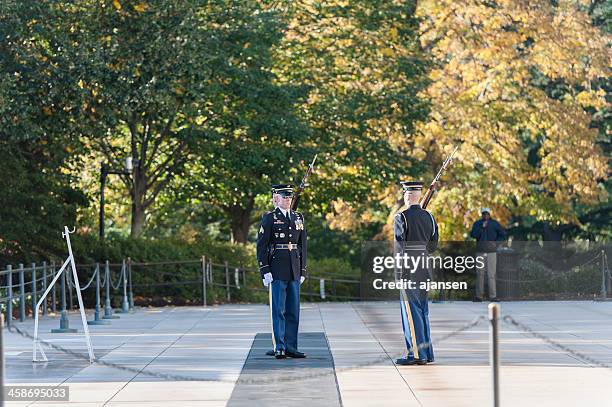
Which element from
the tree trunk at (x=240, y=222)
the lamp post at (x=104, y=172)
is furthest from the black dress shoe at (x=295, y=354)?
the tree trunk at (x=240, y=222)

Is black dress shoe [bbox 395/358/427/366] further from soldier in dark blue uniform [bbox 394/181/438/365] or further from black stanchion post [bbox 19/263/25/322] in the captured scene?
black stanchion post [bbox 19/263/25/322]

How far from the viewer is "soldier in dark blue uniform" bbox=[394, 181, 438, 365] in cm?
1528

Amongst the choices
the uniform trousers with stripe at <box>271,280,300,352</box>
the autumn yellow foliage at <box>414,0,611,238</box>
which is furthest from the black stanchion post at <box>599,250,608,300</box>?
the uniform trousers with stripe at <box>271,280,300,352</box>

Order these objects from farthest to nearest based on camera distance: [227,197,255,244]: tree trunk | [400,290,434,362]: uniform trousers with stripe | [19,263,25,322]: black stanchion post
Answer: [227,197,255,244]: tree trunk → [19,263,25,322]: black stanchion post → [400,290,434,362]: uniform trousers with stripe

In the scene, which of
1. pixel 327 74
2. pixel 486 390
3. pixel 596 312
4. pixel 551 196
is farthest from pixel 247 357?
pixel 551 196

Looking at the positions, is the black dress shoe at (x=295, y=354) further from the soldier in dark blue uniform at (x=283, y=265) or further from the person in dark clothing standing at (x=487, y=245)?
the person in dark clothing standing at (x=487, y=245)

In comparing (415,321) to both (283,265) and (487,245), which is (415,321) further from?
(487,245)

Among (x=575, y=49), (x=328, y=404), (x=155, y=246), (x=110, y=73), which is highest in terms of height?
(x=575, y=49)

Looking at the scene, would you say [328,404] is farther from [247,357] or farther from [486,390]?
[247,357]

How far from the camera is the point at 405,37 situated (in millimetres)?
40188

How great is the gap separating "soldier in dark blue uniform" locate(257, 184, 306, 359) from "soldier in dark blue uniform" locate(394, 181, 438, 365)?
1408 mm

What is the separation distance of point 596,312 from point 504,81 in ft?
49.7

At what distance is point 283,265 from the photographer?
16.3m

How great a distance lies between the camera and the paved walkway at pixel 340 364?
12.6 meters
